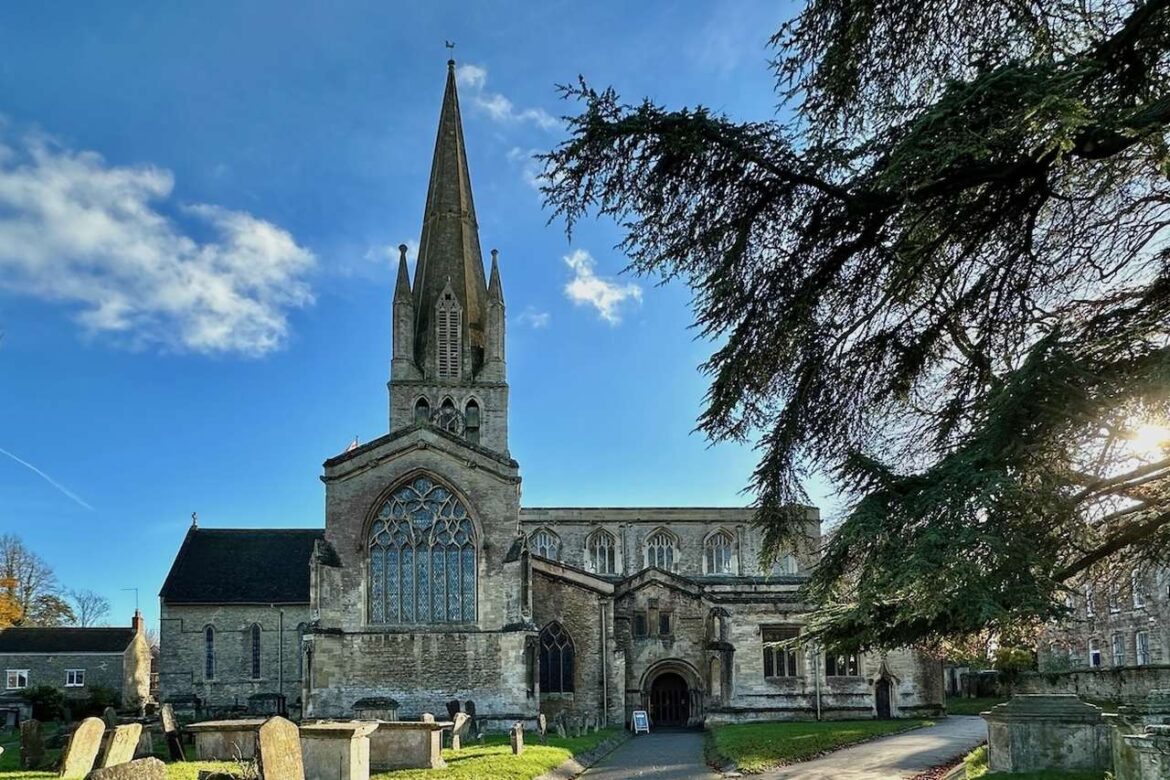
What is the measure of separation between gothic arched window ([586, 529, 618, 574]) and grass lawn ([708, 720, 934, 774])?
603 inches

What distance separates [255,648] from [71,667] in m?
13.3

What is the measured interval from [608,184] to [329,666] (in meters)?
25.6

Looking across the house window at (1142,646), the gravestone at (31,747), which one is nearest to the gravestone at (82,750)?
the gravestone at (31,747)

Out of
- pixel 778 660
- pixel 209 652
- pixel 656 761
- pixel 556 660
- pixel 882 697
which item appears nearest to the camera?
pixel 656 761

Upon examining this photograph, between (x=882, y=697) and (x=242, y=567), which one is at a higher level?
(x=242, y=567)

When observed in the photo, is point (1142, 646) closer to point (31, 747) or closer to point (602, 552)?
point (602, 552)

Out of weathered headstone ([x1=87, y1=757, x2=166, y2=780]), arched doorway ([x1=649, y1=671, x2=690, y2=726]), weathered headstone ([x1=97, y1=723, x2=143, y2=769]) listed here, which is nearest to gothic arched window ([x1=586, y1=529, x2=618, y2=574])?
arched doorway ([x1=649, y1=671, x2=690, y2=726])

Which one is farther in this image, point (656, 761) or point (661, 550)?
point (661, 550)

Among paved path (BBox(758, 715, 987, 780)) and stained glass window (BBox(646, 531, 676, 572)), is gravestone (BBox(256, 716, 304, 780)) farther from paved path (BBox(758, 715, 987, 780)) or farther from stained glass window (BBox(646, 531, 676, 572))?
→ stained glass window (BBox(646, 531, 676, 572))

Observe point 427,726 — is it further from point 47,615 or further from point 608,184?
point 47,615

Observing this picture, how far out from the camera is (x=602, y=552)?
48031mm

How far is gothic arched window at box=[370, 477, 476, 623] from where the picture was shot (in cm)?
3136

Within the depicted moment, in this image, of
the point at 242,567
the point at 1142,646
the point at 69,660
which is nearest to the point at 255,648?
the point at 242,567

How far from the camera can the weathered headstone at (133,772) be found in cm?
673
